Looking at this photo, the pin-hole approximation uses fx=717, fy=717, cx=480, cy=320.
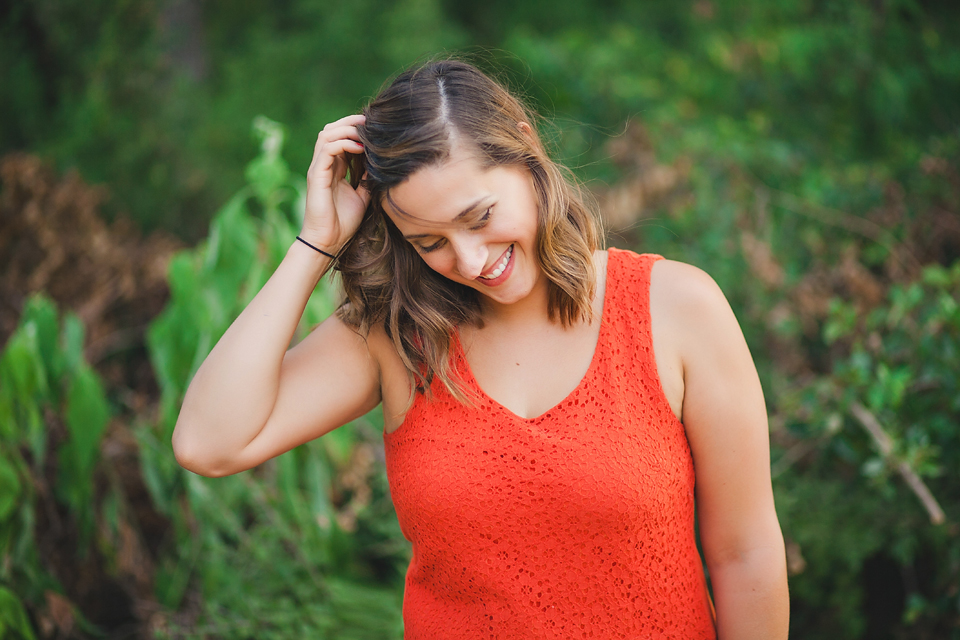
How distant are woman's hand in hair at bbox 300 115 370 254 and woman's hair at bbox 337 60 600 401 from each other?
0.08 ft

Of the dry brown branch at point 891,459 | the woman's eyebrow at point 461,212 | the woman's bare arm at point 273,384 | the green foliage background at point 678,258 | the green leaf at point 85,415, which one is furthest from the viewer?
the green leaf at point 85,415

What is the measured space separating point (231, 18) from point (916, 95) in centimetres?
764

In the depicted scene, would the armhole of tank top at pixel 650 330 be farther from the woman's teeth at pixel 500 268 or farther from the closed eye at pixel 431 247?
the closed eye at pixel 431 247

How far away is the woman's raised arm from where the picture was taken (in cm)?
135

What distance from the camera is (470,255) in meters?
1.24

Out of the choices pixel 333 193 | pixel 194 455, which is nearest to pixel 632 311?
pixel 333 193

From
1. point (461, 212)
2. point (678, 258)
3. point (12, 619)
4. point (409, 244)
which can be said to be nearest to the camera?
point (461, 212)

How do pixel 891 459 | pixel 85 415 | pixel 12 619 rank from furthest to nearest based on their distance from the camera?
pixel 85 415 < pixel 12 619 < pixel 891 459

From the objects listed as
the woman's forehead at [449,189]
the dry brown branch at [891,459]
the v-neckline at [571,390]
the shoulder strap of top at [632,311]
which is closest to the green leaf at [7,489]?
the v-neckline at [571,390]

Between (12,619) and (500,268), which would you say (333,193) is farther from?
(12,619)

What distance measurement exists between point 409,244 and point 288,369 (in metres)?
0.35

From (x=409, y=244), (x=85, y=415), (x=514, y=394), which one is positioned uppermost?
(x=409, y=244)

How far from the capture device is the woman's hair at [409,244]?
126cm

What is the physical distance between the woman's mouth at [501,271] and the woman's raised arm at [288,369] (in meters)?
0.30
